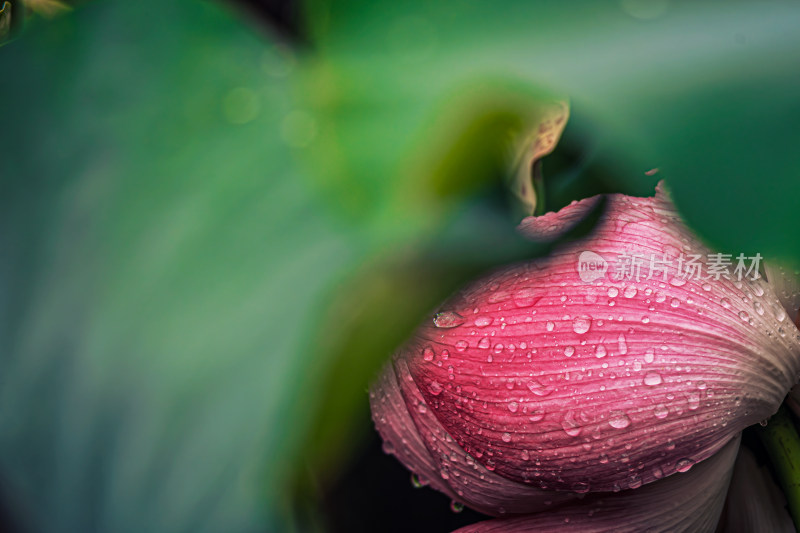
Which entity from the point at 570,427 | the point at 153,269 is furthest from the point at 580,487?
the point at 153,269

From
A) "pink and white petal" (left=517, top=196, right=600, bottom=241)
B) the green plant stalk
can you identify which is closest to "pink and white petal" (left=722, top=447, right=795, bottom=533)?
the green plant stalk

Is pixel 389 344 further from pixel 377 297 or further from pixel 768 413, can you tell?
pixel 768 413

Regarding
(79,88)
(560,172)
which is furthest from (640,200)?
(79,88)

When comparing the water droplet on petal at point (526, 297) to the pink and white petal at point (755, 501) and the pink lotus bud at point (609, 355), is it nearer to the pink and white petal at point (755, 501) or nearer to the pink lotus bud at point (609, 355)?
the pink lotus bud at point (609, 355)

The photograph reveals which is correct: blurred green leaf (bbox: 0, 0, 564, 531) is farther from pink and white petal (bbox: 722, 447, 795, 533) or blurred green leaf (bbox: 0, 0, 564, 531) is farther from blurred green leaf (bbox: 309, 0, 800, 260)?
pink and white petal (bbox: 722, 447, 795, 533)

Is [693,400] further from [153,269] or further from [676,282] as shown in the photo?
[153,269]
